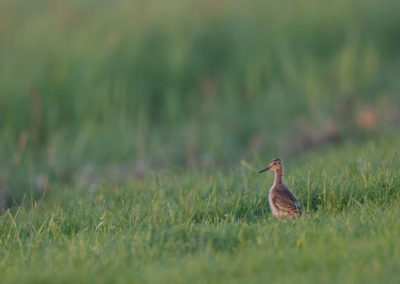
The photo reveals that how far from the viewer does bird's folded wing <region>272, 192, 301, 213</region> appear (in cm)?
607

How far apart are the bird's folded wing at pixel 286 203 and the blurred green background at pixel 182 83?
13.4 feet

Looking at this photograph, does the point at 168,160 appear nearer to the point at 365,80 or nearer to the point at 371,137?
the point at 371,137

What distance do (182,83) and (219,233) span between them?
9260 mm

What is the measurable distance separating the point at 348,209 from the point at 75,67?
894 centimetres

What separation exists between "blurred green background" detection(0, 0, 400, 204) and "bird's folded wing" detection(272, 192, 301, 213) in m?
4.08

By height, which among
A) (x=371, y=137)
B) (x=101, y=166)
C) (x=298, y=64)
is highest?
(x=298, y=64)

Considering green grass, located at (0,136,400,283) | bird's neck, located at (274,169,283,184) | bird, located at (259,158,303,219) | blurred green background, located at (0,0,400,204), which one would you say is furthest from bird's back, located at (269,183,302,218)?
blurred green background, located at (0,0,400,204)

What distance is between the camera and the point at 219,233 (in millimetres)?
5523

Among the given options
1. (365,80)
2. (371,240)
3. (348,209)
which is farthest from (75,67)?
(371,240)

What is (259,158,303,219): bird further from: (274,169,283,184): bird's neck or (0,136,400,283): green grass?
(274,169,283,184): bird's neck

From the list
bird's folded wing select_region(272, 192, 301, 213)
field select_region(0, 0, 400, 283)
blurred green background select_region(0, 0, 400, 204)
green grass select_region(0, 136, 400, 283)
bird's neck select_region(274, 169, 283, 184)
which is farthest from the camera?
blurred green background select_region(0, 0, 400, 204)

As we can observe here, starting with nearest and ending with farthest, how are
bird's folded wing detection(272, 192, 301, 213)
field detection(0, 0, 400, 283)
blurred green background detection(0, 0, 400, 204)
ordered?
field detection(0, 0, 400, 283)
bird's folded wing detection(272, 192, 301, 213)
blurred green background detection(0, 0, 400, 204)

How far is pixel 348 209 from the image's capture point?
6223 millimetres

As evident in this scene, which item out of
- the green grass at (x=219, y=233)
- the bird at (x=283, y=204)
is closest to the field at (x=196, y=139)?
the green grass at (x=219, y=233)
